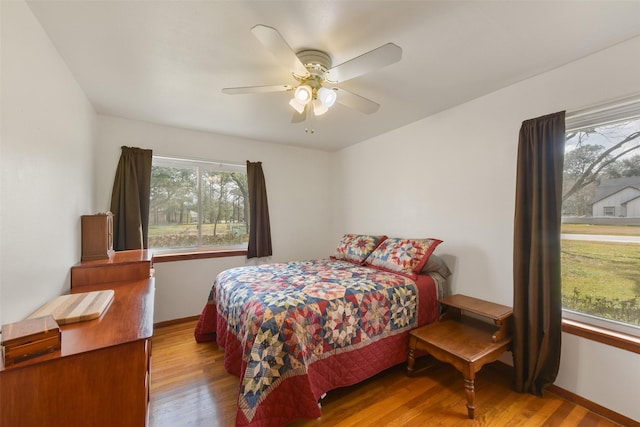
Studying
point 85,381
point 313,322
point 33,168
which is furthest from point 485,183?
point 33,168

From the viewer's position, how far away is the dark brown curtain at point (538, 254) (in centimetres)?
180

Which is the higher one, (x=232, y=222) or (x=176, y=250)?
(x=232, y=222)

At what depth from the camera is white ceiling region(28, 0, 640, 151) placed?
53.0 inches

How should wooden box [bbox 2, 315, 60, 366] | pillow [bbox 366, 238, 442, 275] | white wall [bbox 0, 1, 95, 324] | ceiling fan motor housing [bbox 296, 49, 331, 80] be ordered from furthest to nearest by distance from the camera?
pillow [bbox 366, 238, 442, 275]
ceiling fan motor housing [bbox 296, 49, 331, 80]
white wall [bbox 0, 1, 95, 324]
wooden box [bbox 2, 315, 60, 366]

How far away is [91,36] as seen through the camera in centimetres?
155

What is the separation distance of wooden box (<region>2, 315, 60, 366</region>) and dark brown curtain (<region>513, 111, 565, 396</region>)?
2.69 metres

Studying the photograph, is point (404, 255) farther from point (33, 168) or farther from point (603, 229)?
point (33, 168)

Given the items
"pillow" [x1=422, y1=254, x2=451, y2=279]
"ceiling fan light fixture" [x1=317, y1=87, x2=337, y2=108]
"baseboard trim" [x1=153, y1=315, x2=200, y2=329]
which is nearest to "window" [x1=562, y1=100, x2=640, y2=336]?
"pillow" [x1=422, y1=254, x2=451, y2=279]

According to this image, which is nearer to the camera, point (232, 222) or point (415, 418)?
point (415, 418)

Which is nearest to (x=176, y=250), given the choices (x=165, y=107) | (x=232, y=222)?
(x=232, y=222)

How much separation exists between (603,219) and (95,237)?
3931mm

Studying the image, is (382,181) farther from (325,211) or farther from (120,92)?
(120,92)

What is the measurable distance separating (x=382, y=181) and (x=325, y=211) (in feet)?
4.08

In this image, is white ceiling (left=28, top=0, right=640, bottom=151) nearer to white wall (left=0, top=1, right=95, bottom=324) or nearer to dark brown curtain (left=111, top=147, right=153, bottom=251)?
white wall (left=0, top=1, right=95, bottom=324)
